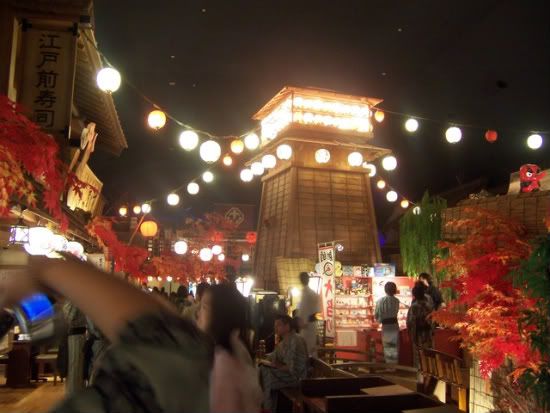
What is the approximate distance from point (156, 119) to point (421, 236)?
1266 cm

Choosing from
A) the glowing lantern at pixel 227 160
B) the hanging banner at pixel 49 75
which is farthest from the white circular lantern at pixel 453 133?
the hanging banner at pixel 49 75

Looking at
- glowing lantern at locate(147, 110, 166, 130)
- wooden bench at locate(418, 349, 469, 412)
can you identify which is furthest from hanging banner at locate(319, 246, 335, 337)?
wooden bench at locate(418, 349, 469, 412)

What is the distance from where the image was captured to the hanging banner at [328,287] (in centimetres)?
1516

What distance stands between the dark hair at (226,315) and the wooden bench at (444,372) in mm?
4274

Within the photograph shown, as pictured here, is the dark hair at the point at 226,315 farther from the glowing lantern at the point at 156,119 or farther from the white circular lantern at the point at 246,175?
the white circular lantern at the point at 246,175

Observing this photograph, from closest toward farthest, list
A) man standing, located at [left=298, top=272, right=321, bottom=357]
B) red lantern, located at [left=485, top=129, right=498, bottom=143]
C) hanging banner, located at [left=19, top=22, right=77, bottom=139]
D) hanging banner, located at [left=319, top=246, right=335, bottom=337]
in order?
hanging banner, located at [left=19, top=22, right=77, bottom=139] → man standing, located at [left=298, top=272, right=321, bottom=357] → red lantern, located at [left=485, top=129, right=498, bottom=143] → hanging banner, located at [left=319, top=246, right=335, bottom=337]

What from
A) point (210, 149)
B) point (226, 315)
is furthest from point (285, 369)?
point (210, 149)

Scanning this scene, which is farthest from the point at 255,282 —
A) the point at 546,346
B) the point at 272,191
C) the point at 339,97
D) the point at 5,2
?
the point at 546,346

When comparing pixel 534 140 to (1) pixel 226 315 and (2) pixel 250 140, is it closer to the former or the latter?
(2) pixel 250 140

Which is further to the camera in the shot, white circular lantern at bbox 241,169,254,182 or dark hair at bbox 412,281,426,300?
white circular lantern at bbox 241,169,254,182

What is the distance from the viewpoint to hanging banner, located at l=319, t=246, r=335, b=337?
1516cm

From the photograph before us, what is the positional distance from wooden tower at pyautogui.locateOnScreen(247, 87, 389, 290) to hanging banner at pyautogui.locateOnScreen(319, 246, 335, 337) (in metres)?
5.00

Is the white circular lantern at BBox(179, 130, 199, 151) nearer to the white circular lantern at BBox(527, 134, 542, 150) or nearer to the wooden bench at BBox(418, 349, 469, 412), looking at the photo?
the wooden bench at BBox(418, 349, 469, 412)

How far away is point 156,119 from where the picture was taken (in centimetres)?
1263
